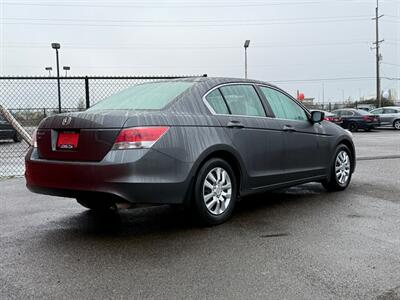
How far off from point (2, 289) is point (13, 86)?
660 centimetres

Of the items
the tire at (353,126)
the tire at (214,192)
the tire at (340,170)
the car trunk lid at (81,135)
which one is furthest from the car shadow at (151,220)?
the tire at (353,126)

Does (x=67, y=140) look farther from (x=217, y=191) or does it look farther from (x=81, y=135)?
(x=217, y=191)

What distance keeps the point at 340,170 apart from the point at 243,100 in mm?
2329

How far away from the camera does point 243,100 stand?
18.7 feet

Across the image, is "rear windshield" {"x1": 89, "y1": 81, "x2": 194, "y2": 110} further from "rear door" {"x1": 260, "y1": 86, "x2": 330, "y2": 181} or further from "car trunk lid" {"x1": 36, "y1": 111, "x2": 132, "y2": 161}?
"rear door" {"x1": 260, "y1": 86, "x2": 330, "y2": 181}

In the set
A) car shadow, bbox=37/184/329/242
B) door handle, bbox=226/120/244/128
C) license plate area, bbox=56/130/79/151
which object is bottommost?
car shadow, bbox=37/184/329/242

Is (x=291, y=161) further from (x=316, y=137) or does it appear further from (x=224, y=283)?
(x=224, y=283)

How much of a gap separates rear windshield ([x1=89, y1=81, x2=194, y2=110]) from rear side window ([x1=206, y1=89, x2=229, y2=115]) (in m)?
0.26

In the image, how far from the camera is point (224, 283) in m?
3.58

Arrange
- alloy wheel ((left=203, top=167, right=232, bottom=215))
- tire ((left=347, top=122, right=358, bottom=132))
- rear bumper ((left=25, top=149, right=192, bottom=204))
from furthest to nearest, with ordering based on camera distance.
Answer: tire ((left=347, top=122, right=358, bottom=132)) → alloy wheel ((left=203, top=167, right=232, bottom=215)) → rear bumper ((left=25, top=149, right=192, bottom=204))

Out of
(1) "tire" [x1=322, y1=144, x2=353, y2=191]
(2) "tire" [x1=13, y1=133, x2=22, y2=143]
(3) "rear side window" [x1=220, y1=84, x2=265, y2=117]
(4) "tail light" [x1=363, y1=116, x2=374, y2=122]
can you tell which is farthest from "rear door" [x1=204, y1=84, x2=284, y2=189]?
(4) "tail light" [x1=363, y1=116, x2=374, y2=122]

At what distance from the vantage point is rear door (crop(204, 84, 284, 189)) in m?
5.34

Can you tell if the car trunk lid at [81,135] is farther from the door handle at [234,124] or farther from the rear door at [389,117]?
the rear door at [389,117]

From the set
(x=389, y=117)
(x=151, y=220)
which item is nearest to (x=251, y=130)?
(x=151, y=220)
